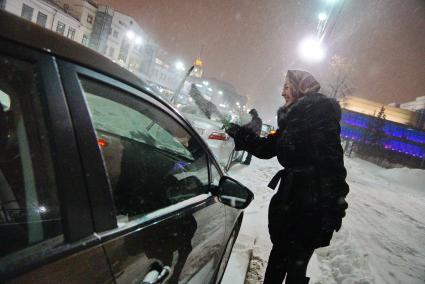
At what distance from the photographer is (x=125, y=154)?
2311mm

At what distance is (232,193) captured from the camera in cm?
226

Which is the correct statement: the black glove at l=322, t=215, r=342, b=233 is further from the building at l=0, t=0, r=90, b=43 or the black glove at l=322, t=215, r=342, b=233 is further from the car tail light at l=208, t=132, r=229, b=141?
the building at l=0, t=0, r=90, b=43

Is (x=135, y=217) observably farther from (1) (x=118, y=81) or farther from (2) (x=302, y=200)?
(2) (x=302, y=200)

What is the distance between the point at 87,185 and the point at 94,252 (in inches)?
8.7

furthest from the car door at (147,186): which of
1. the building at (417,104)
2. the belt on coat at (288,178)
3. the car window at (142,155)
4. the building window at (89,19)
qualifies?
the building at (417,104)

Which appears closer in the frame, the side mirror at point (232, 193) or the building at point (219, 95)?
the side mirror at point (232, 193)

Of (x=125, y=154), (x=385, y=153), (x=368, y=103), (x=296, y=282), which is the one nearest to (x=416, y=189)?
(x=296, y=282)

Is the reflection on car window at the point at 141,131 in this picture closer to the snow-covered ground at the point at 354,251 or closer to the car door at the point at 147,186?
the car door at the point at 147,186

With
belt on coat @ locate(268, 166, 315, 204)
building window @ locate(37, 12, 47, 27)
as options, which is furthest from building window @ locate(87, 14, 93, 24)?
belt on coat @ locate(268, 166, 315, 204)

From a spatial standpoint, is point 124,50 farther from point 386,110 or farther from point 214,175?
point 214,175

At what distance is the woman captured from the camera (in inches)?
101

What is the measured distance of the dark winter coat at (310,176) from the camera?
8.41 feet

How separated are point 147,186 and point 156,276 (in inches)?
27.1

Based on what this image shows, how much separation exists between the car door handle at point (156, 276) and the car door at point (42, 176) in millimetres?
262
